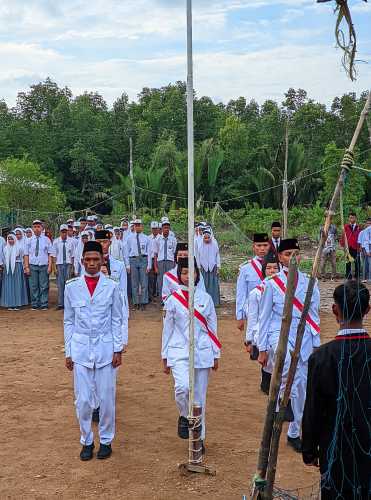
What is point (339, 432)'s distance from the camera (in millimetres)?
3689

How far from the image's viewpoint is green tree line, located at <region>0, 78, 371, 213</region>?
91.5ft

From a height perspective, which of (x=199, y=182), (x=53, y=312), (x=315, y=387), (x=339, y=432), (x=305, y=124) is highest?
(x=305, y=124)

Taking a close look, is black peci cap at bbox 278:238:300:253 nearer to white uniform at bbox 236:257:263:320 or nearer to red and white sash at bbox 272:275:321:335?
red and white sash at bbox 272:275:321:335

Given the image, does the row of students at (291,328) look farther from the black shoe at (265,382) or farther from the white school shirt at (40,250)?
the white school shirt at (40,250)

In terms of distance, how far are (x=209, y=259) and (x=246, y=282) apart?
5.59m

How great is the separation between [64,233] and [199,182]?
1361 centimetres

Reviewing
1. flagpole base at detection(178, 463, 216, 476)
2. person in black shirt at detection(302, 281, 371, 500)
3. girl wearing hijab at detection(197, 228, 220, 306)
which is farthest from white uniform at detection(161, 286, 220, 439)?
girl wearing hijab at detection(197, 228, 220, 306)

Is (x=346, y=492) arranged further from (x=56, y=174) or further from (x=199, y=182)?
(x=56, y=174)

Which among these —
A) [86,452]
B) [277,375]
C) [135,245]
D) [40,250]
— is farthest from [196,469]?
[40,250]

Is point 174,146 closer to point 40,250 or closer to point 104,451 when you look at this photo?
point 40,250

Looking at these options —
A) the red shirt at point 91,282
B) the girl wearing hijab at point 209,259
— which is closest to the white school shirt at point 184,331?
the red shirt at point 91,282

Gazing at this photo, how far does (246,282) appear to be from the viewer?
8.30m

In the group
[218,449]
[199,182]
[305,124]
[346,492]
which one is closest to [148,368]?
[218,449]

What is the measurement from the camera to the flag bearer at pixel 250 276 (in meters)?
8.14
